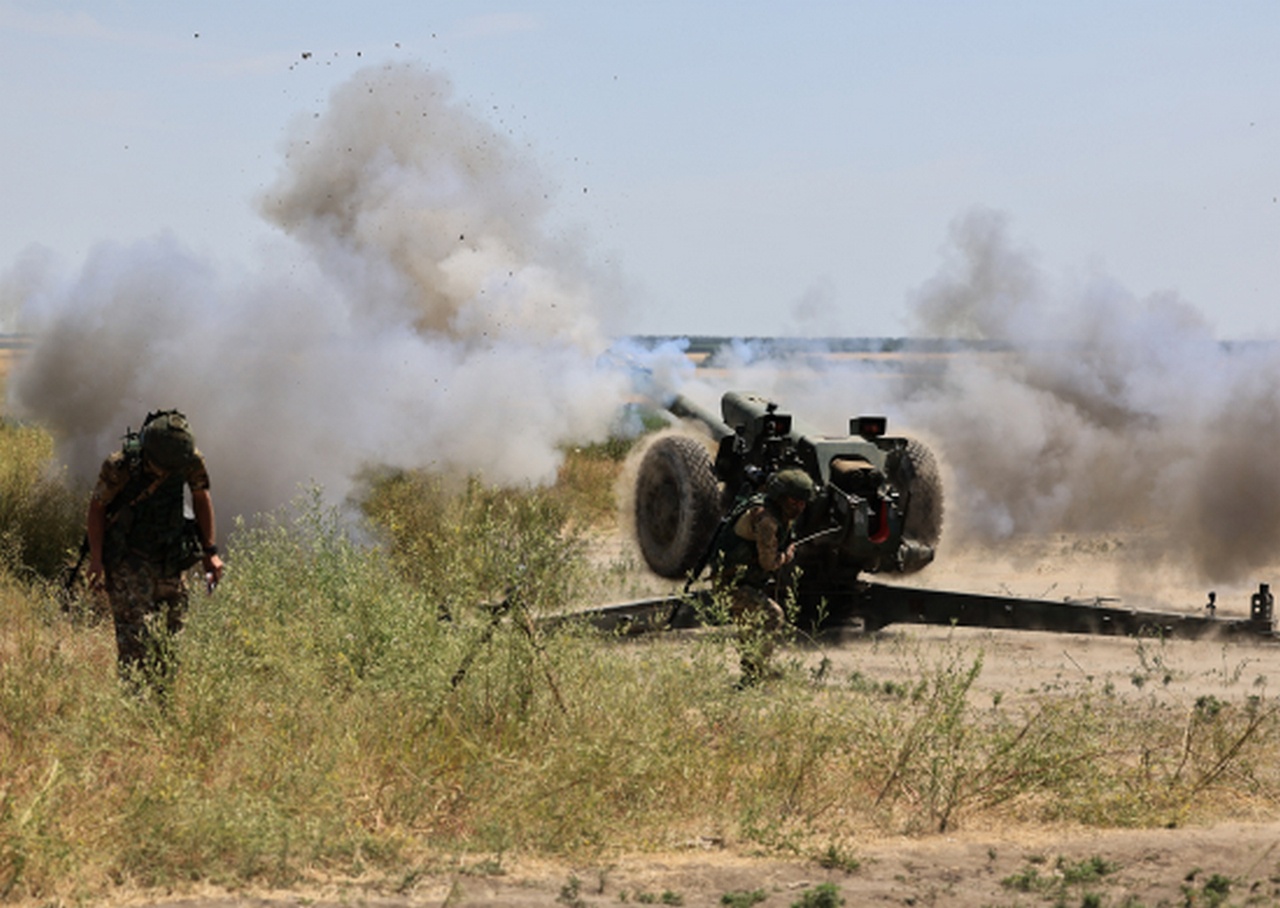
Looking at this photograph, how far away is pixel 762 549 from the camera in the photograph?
958 centimetres

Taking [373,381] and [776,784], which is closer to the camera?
[776,784]

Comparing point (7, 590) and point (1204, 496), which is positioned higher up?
point (1204, 496)

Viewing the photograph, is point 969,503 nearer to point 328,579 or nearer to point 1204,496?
point 1204,496

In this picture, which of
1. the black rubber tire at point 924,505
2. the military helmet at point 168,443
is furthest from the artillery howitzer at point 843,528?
the military helmet at point 168,443

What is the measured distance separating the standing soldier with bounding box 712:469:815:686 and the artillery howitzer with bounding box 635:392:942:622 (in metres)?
0.82

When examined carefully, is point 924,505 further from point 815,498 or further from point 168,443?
point 168,443

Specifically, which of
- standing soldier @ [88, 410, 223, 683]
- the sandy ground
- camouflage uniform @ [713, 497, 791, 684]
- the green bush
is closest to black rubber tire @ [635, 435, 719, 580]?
camouflage uniform @ [713, 497, 791, 684]

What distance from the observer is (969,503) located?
18797 millimetres

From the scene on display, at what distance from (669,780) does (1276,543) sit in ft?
35.9

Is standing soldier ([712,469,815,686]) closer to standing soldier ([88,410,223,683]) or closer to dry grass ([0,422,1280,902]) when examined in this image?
dry grass ([0,422,1280,902])

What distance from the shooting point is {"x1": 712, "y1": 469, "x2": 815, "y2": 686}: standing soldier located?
31.4 feet

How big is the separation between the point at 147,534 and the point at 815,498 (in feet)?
16.5

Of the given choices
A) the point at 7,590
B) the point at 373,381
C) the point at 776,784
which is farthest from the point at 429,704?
the point at 373,381

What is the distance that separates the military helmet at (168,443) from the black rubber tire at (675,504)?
528 cm
